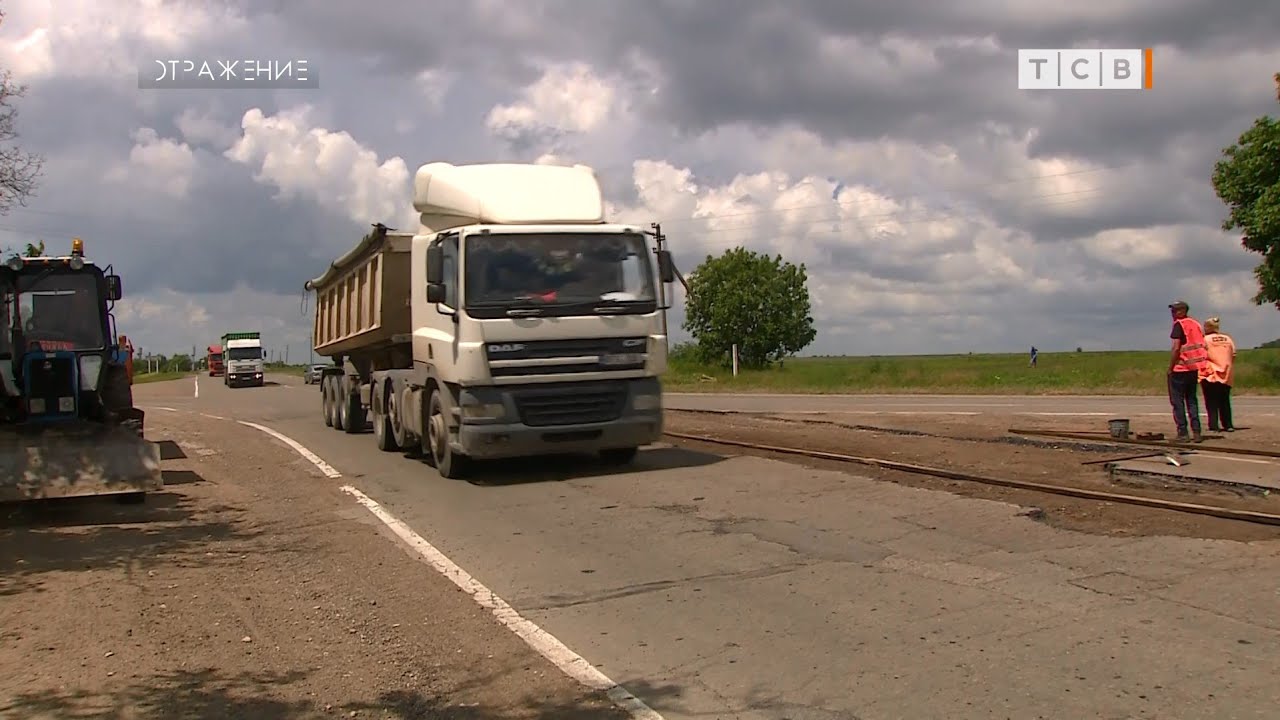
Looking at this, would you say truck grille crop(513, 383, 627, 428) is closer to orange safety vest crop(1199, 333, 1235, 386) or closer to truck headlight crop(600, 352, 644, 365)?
truck headlight crop(600, 352, 644, 365)

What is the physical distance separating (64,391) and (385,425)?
15.0 ft

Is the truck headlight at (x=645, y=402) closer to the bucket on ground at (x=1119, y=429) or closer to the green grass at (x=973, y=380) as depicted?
the bucket on ground at (x=1119, y=429)

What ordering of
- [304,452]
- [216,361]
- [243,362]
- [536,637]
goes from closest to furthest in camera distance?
1. [536,637]
2. [304,452]
3. [243,362]
4. [216,361]

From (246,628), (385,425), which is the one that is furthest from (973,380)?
(246,628)

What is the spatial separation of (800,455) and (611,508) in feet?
13.1

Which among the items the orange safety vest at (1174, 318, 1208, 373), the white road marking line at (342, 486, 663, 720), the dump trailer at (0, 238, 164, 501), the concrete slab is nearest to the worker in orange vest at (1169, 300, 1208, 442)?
the orange safety vest at (1174, 318, 1208, 373)

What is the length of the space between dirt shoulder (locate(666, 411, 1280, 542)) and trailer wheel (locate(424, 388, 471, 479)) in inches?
153

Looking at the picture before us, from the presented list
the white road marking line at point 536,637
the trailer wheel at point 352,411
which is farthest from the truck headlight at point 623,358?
the trailer wheel at point 352,411

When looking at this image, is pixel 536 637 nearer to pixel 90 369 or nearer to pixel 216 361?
pixel 90 369

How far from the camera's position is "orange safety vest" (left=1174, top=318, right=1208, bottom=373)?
46.3 feet

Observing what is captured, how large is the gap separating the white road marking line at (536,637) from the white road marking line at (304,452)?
500cm

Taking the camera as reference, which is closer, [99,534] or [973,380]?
[99,534]

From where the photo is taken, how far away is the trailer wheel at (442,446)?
40.5 feet

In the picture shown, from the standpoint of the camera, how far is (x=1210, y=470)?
34.4ft
